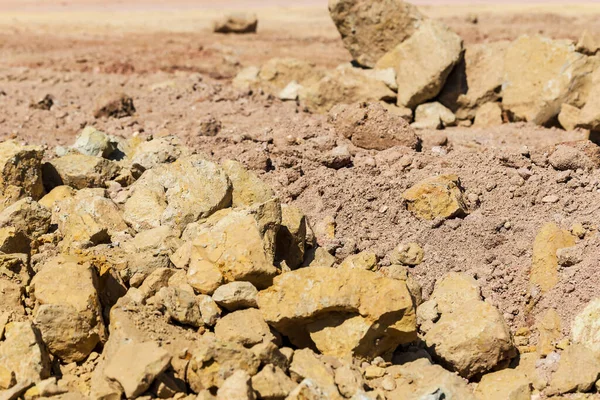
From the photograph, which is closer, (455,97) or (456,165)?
(456,165)

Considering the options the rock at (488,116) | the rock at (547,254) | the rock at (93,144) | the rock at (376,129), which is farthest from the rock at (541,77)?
the rock at (93,144)

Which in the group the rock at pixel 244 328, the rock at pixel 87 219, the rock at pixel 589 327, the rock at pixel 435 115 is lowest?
the rock at pixel 589 327

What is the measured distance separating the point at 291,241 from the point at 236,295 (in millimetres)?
1011

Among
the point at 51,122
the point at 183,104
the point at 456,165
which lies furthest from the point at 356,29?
the point at 51,122

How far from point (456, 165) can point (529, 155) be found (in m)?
0.71

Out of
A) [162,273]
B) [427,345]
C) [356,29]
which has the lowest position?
[427,345]

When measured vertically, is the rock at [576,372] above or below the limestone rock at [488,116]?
below

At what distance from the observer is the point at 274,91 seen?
9.34m

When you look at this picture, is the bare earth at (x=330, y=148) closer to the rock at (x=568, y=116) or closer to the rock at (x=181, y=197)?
the rock at (x=568, y=116)

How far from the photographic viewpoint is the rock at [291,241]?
522 cm

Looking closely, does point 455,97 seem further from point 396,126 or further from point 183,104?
point 183,104

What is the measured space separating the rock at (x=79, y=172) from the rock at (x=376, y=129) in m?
2.32

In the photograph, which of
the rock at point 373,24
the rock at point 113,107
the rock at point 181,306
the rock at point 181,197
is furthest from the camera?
the rock at point 373,24

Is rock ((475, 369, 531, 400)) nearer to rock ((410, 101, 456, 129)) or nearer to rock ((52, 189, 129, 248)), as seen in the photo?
rock ((52, 189, 129, 248))
